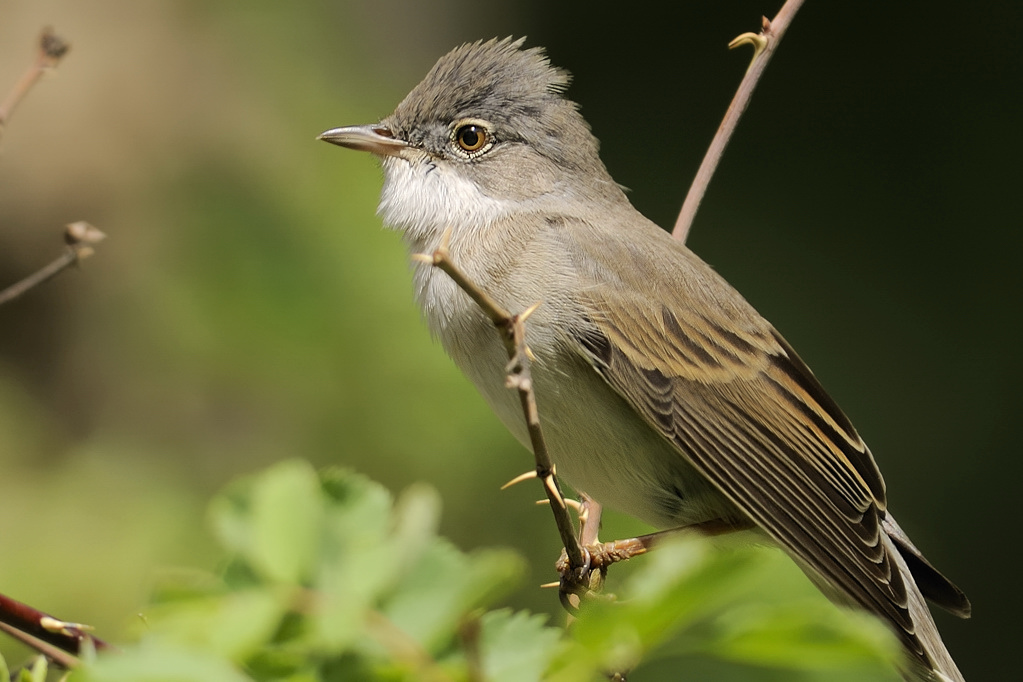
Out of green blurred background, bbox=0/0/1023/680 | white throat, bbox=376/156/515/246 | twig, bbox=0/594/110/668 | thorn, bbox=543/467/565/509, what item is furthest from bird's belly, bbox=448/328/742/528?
twig, bbox=0/594/110/668

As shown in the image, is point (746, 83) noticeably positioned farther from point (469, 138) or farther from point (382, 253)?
point (382, 253)

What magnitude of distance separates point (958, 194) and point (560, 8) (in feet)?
9.70

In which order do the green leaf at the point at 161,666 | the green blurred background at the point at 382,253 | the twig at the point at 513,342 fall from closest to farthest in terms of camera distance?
1. the green leaf at the point at 161,666
2. the twig at the point at 513,342
3. the green blurred background at the point at 382,253

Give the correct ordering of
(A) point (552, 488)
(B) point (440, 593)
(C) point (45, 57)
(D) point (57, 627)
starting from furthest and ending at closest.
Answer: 1. (C) point (45, 57)
2. (A) point (552, 488)
3. (D) point (57, 627)
4. (B) point (440, 593)

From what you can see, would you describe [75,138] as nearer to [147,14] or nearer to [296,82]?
[147,14]

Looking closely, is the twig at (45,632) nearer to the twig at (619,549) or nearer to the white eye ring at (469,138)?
the twig at (619,549)

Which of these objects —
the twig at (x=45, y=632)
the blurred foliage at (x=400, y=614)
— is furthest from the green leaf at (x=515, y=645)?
the twig at (x=45, y=632)

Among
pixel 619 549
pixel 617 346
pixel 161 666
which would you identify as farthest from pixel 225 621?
pixel 617 346

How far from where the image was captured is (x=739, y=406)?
2828mm

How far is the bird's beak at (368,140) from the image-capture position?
3.08 m

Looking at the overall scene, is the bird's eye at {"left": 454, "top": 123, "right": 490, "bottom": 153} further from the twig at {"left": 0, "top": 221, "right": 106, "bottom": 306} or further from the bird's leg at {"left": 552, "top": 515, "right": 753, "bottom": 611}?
the twig at {"left": 0, "top": 221, "right": 106, "bottom": 306}

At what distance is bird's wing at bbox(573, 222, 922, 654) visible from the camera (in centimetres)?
258

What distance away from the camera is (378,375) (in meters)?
3.90

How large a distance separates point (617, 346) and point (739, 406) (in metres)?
0.42
